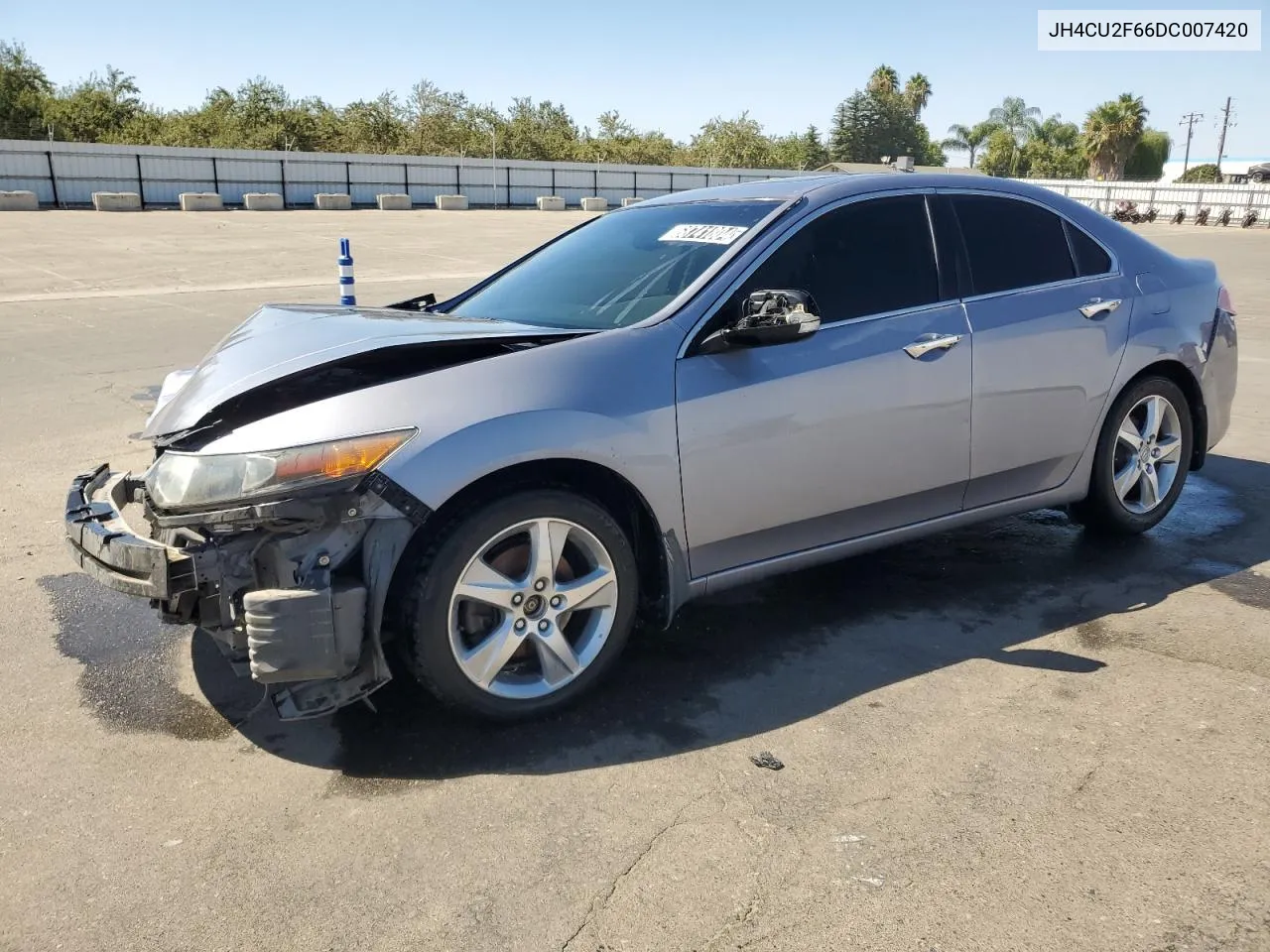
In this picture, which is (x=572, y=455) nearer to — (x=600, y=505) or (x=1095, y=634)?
(x=600, y=505)

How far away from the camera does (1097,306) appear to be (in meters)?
4.50

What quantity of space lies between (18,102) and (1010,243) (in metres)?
62.6

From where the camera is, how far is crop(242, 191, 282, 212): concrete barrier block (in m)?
35.2

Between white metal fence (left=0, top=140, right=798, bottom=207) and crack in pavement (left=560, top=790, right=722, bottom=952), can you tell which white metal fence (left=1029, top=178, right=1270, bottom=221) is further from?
crack in pavement (left=560, top=790, right=722, bottom=952)

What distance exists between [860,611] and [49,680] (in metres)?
3.10

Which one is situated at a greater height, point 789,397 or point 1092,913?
point 789,397

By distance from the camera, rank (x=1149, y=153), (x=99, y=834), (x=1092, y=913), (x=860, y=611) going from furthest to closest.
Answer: (x=1149, y=153), (x=860, y=611), (x=99, y=834), (x=1092, y=913)

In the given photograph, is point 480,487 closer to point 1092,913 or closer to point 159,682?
point 159,682

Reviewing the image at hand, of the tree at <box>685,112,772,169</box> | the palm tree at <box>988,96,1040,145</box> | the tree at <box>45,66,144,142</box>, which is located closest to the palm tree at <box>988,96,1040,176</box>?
the palm tree at <box>988,96,1040,145</box>

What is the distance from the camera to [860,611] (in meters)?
4.20

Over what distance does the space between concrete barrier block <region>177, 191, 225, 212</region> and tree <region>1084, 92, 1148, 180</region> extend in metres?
72.7

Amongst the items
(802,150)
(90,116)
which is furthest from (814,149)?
(90,116)

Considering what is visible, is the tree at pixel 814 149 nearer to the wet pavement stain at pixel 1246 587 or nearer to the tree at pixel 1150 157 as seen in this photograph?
the tree at pixel 1150 157

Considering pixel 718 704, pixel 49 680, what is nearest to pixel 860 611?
pixel 718 704
